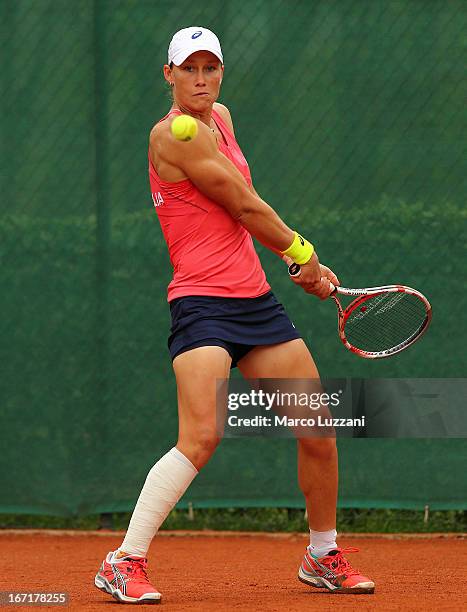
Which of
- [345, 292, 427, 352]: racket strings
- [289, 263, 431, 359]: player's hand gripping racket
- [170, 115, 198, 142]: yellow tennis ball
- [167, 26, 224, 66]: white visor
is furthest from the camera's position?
[345, 292, 427, 352]: racket strings

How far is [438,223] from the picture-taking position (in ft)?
17.5

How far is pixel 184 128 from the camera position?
11.6ft

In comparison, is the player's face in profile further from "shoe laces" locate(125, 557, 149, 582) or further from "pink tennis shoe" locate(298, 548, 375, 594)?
"pink tennis shoe" locate(298, 548, 375, 594)

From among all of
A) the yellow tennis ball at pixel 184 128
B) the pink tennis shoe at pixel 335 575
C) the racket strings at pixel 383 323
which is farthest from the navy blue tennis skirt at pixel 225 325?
the pink tennis shoe at pixel 335 575

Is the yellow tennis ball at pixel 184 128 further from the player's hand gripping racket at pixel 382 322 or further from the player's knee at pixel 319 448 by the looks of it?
the player's knee at pixel 319 448

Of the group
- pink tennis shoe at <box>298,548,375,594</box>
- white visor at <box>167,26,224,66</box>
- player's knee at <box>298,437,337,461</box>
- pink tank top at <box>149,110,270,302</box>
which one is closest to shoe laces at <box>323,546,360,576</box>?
pink tennis shoe at <box>298,548,375,594</box>

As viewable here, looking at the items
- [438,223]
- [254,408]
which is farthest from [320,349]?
[254,408]

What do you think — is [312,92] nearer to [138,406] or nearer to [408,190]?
[408,190]

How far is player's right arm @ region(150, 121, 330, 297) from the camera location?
3.59m

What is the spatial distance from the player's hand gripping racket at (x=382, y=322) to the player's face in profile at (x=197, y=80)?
2.59 ft

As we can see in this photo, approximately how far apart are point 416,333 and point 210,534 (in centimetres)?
190

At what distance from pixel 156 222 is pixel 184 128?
193cm

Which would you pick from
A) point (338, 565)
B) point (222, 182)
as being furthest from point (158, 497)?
point (222, 182)

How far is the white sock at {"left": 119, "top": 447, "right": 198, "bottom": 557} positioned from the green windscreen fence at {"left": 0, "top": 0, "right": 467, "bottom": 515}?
1.77 m
